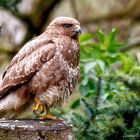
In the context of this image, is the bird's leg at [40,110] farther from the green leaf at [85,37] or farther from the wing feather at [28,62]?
the green leaf at [85,37]

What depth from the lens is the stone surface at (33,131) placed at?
3756mm

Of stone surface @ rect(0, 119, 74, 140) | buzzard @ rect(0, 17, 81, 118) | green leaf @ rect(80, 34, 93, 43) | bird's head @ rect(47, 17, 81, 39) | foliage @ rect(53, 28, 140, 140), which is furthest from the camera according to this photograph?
green leaf @ rect(80, 34, 93, 43)

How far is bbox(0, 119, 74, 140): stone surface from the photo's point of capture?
3.76 meters

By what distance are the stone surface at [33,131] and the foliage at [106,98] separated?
5.13ft

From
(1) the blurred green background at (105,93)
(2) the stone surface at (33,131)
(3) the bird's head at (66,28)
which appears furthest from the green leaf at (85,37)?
(2) the stone surface at (33,131)

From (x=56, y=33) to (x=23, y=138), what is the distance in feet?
4.83

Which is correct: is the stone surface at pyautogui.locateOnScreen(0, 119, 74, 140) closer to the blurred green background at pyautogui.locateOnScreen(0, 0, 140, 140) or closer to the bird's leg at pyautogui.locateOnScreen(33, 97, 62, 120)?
the bird's leg at pyautogui.locateOnScreen(33, 97, 62, 120)

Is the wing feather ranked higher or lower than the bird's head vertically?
lower

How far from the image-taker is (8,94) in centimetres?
480

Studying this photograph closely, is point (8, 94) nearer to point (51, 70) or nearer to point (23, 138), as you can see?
→ point (51, 70)

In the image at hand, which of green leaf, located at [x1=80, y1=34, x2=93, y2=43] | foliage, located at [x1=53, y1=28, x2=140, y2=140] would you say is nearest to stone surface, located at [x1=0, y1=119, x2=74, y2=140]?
foliage, located at [x1=53, y1=28, x2=140, y2=140]

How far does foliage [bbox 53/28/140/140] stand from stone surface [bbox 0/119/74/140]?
1.56 metres

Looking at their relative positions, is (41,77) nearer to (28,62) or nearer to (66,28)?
(28,62)

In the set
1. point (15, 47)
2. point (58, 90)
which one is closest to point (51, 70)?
point (58, 90)
